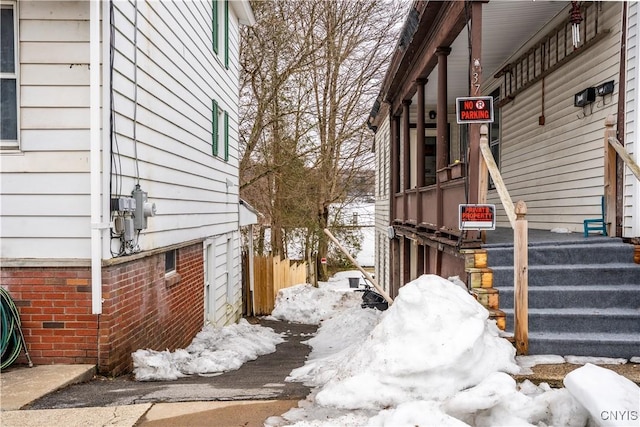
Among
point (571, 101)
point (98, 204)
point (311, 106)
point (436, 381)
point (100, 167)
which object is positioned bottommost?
point (436, 381)

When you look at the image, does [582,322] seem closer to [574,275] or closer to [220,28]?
[574,275]

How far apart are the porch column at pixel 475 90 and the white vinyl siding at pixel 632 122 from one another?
6.22 feet

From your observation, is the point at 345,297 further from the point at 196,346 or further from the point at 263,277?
the point at 196,346

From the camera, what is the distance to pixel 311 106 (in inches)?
1026

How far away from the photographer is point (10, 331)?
17.2 feet

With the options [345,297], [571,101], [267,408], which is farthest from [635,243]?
[345,297]

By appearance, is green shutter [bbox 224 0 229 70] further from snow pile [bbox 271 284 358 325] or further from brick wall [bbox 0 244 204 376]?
brick wall [bbox 0 244 204 376]

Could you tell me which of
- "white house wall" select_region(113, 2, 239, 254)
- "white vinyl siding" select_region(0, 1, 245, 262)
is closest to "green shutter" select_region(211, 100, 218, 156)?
"white house wall" select_region(113, 2, 239, 254)

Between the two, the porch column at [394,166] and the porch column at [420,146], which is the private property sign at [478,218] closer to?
the porch column at [420,146]

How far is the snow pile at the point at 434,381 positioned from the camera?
131 inches

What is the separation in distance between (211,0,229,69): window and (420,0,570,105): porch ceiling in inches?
192

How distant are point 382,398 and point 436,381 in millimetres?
429

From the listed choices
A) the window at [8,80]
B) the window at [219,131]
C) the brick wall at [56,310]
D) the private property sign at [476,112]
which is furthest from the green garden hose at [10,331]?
the window at [219,131]

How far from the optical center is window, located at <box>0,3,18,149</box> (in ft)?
17.8
